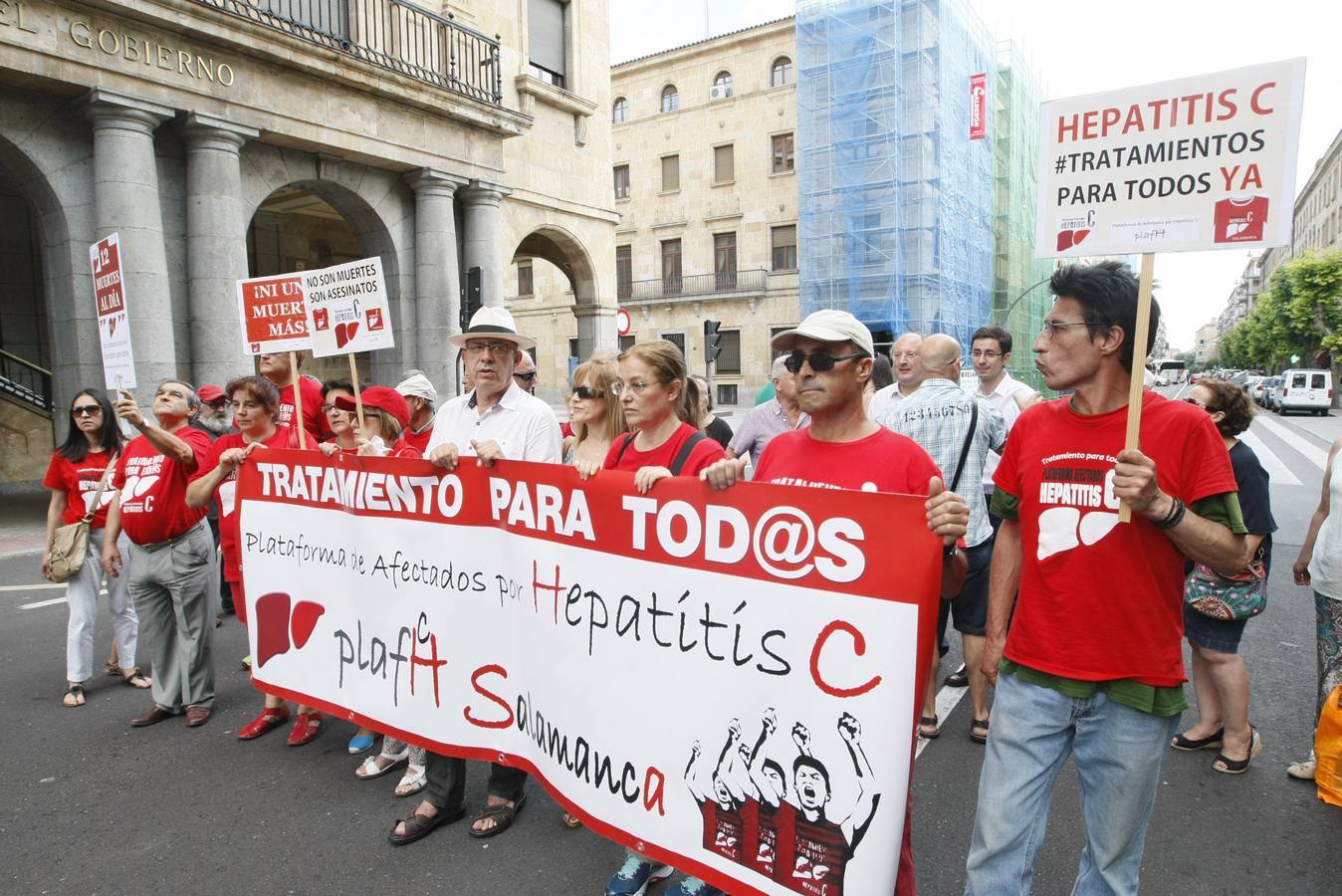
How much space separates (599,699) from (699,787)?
48cm

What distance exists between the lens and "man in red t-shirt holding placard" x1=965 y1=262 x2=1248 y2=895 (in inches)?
81.7

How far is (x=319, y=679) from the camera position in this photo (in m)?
3.81

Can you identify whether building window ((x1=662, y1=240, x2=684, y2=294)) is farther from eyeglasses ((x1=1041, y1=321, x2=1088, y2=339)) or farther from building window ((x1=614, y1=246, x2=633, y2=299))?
eyeglasses ((x1=1041, y1=321, x2=1088, y2=339))

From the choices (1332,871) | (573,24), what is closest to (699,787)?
(1332,871)

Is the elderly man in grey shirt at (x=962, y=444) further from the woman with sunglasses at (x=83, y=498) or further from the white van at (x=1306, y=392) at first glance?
the white van at (x=1306, y=392)

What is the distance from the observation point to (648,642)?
263cm

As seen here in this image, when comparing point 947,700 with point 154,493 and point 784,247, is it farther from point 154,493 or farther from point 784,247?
point 784,247

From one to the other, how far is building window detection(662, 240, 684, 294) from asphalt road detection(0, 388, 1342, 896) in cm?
3732

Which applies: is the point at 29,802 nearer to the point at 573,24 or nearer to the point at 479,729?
the point at 479,729

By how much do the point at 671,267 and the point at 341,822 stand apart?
39.4 meters

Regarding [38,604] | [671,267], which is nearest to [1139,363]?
[38,604]

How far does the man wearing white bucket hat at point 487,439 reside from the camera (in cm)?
329

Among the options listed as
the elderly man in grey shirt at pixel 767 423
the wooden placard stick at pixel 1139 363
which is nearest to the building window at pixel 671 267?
the elderly man in grey shirt at pixel 767 423

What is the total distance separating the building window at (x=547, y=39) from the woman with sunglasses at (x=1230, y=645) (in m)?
15.5
